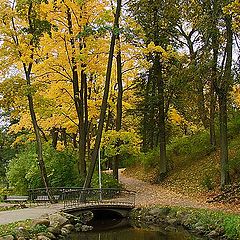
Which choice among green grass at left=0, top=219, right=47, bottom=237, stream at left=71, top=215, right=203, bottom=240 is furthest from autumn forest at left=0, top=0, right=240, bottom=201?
green grass at left=0, top=219, right=47, bottom=237

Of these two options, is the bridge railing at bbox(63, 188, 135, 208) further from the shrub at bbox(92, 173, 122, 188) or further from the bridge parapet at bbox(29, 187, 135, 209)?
the shrub at bbox(92, 173, 122, 188)

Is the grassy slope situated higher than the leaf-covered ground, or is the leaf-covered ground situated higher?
the grassy slope

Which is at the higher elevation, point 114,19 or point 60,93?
point 114,19

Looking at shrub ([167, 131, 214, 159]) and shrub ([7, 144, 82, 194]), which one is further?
shrub ([167, 131, 214, 159])

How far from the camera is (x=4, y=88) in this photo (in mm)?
17766

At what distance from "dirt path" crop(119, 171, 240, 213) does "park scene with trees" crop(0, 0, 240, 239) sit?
95mm

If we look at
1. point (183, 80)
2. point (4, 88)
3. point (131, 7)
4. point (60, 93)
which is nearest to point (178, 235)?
point (183, 80)

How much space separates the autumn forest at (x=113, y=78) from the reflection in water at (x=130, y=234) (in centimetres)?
320

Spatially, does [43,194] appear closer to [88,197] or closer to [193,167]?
[88,197]

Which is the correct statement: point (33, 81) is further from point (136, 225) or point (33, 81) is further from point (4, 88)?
point (136, 225)

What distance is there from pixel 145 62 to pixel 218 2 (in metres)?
7.01

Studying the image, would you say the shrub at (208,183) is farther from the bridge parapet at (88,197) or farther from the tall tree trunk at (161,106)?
the tall tree trunk at (161,106)

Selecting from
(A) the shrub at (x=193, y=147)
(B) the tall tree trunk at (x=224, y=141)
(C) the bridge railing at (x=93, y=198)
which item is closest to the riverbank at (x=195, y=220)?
(C) the bridge railing at (x=93, y=198)

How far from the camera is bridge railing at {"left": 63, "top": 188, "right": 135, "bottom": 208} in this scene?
60.3 ft
